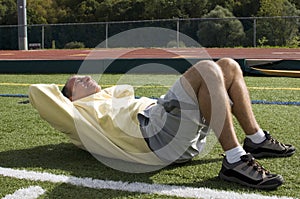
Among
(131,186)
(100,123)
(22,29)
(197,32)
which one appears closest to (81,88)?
(100,123)

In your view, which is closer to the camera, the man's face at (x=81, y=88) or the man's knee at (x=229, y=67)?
the man's knee at (x=229, y=67)

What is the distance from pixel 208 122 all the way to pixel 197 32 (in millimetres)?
13625

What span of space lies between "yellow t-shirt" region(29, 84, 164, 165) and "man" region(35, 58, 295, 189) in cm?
2

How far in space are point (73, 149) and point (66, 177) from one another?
0.65m

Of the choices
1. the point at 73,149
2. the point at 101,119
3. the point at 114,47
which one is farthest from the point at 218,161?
the point at 114,47

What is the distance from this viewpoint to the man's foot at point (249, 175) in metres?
2.18

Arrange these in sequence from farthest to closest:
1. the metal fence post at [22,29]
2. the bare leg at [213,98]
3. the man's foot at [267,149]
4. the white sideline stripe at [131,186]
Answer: the metal fence post at [22,29] → the man's foot at [267,149] → the bare leg at [213,98] → the white sideline stripe at [131,186]

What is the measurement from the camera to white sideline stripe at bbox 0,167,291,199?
211 centimetres

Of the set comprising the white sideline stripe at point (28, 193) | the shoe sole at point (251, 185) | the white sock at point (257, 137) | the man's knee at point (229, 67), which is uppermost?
the man's knee at point (229, 67)

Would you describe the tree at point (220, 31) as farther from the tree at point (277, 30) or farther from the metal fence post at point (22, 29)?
the metal fence post at point (22, 29)

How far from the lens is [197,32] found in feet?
51.7

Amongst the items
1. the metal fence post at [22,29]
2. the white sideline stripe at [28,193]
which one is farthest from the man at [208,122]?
the metal fence post at [22,29]

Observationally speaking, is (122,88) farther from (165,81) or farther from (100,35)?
(100,35)

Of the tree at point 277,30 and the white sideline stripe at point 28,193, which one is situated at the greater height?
the tree at point 277,30
